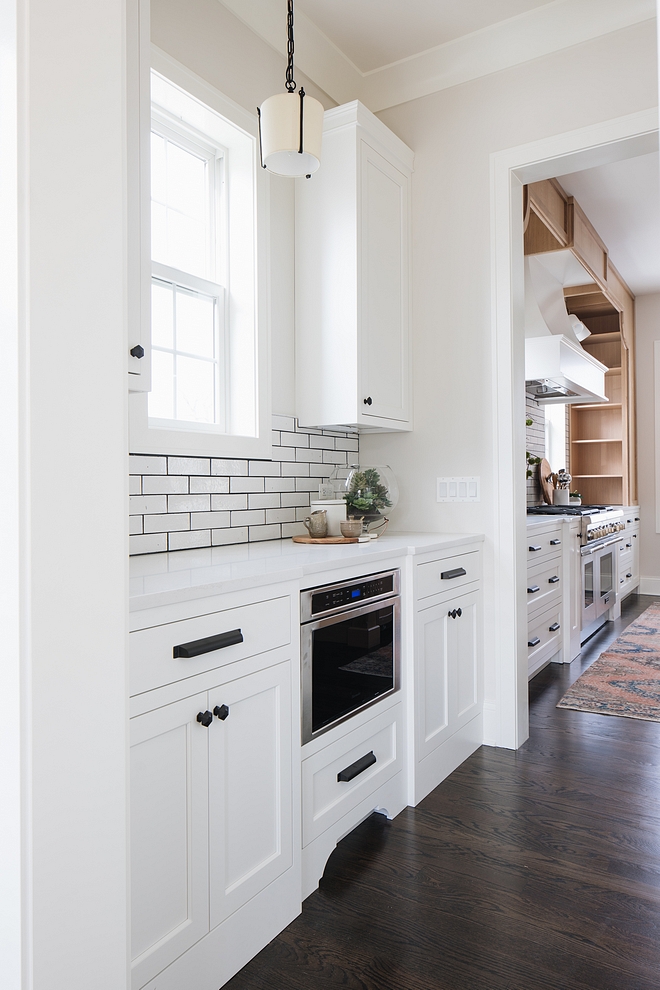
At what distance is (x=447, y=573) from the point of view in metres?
2.57

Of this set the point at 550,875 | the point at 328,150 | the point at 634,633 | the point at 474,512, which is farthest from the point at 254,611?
the point at 634,633

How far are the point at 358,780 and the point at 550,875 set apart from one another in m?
0.60

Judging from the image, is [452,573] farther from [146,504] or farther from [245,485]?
[146,504]

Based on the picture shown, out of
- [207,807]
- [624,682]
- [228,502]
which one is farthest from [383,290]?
[624,682]

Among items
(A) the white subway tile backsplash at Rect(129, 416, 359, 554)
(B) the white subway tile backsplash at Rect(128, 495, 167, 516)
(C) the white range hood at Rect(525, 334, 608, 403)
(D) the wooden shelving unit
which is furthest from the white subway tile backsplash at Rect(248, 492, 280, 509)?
(D) the wooden shelving unit

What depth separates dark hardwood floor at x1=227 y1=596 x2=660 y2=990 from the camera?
4.95ft

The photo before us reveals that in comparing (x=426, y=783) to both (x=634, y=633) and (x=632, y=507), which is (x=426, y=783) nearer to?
(x=634, y=633)

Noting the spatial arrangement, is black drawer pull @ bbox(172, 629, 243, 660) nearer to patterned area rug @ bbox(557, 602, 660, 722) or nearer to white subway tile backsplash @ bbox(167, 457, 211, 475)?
white subway tile backsplash @ bbox(167, 457, 211, 475)

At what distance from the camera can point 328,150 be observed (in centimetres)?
275

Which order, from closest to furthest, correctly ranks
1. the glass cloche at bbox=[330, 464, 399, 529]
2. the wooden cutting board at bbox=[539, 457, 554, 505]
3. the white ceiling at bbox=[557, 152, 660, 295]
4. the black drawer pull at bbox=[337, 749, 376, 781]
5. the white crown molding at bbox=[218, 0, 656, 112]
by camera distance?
the black drawer pull at bbox=[337, 749, 376, 781] → the white crown molding at bbox=[218, 0, 656, 112] → the glass cloche at bbox=[330, 464, 399, 529] → the white ceiling at bbox=[557, 152, 660, 295] → the wooden cutting board at bbox=[539, 457, 554, 505]

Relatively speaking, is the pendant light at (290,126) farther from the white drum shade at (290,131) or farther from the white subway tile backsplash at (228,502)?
the white subway tile backsplash at (228,502)

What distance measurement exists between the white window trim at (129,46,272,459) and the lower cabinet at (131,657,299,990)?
876mm

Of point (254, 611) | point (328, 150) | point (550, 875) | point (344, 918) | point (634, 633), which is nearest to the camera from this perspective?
point (254, 611)

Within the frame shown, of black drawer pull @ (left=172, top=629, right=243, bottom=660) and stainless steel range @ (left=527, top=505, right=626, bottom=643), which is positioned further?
stainless steel range @ (left=527, top=505, right=626, bottom=643)
